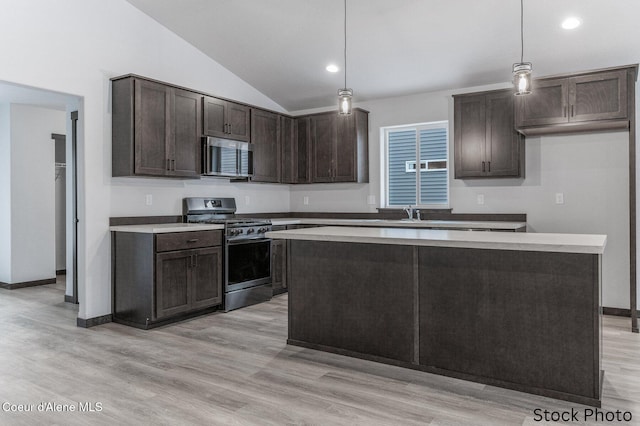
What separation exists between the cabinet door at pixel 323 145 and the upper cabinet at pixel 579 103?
7.69 ft

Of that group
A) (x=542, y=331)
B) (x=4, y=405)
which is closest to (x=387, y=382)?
(x=542, y=331)

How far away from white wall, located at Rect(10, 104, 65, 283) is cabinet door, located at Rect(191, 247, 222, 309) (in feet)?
10.7

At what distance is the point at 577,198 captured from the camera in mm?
4727

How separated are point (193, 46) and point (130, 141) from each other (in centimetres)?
161

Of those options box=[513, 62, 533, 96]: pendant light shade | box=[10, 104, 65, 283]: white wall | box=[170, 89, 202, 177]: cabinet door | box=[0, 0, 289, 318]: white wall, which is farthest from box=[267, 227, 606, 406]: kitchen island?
box=[10, 104, 65, 283]: white wall

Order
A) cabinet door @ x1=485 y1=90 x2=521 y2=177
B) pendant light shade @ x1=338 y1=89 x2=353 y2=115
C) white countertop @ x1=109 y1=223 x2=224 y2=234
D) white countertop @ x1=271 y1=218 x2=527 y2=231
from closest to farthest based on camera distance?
pendant light shade @ x1=338 y1=89 x2=353 y2=115, white countertop @ x1=109 y1=223 x2=224 y2=234, white countertop @ x1=271 y1=218 x2=527 y2=231, cabinet door @ x1=485 y1=90 x2=521 y2=177

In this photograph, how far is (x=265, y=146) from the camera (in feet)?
19.4

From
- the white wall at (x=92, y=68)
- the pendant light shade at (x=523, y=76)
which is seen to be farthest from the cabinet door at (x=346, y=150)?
the pendant light shade at (x=523, y=76)

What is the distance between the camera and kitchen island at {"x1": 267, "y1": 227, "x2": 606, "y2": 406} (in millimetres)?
2516

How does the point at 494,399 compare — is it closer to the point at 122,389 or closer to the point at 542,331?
the point at 542,331

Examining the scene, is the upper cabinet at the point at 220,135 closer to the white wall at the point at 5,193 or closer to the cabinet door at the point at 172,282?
the cabinet door at the point at 172,282

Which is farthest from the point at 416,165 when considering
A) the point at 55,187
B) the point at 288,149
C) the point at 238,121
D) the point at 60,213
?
the point at 60,213

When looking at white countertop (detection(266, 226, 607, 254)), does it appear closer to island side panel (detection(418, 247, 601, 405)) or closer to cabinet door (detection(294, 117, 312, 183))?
island side panel (detection(418, 247, 601, 405))

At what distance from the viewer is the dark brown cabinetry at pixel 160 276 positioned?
4.10 m
